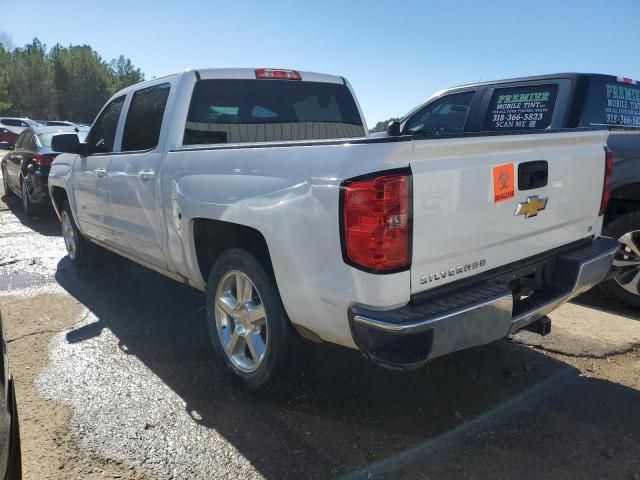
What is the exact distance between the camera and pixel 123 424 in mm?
2861

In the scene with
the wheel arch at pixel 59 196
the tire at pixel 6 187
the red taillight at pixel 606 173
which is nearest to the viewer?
the red taillight at pixel 606 173

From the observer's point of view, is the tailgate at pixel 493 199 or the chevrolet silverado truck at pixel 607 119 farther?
the chevrolet silverado truck at pixel 607 119

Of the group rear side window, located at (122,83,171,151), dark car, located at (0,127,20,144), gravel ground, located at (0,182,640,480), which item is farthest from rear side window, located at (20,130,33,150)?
dark car, located at (0,127,20,144)

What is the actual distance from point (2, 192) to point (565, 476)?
1350 centimetres

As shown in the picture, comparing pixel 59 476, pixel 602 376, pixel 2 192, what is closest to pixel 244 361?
pixel 59 476

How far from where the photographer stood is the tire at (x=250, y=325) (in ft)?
9.37

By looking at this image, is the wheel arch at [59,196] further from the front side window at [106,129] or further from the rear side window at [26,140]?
the rear side window at [26,140]

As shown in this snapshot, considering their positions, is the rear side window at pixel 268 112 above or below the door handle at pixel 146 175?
above

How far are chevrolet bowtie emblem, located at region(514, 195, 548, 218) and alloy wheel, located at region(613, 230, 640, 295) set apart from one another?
2119 millimetres

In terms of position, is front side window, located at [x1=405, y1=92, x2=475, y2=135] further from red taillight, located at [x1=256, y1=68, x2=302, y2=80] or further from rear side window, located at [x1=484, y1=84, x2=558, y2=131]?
red taillight, located at [x1=256, y1=68, x2=302, y2=80]

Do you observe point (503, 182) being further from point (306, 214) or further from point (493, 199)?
point (306, 214)

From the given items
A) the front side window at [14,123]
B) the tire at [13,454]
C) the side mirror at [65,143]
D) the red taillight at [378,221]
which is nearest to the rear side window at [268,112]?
the side mirror at [65,143]

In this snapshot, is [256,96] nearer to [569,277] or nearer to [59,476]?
[569,277]

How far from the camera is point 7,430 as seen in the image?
170 cm
